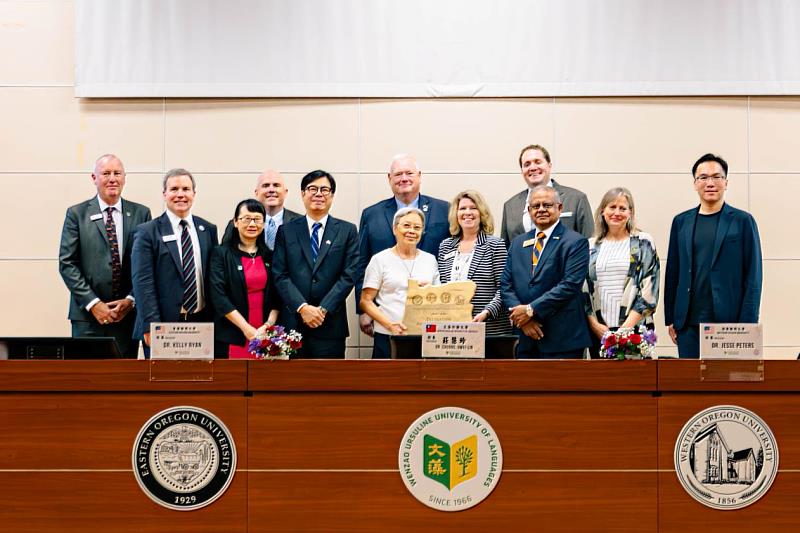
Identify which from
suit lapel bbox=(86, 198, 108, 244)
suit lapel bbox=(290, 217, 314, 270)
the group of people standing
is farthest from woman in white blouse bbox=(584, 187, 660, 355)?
suit lapel bbox=(86, 198, 108, 244)

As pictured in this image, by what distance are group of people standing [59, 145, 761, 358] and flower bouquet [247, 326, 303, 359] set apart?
0.95 meters

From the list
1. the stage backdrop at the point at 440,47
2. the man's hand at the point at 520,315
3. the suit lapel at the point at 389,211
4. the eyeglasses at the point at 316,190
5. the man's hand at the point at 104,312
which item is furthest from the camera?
the stage backdrop at the point at 440,47

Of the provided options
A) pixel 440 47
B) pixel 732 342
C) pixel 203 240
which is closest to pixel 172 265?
pixel 203 240

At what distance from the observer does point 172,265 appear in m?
4.03

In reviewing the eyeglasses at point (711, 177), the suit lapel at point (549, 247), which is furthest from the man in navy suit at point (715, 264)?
the suit lapel at point (549, 247)

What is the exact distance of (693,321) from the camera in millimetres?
4176

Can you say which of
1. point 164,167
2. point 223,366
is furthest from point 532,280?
point 164,167

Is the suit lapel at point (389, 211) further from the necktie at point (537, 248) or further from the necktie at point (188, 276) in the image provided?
the necktie at point (188, 276)

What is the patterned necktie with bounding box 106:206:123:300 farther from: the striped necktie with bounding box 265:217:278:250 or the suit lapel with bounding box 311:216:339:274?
the suit lapel with bounding box 311:216:339:274

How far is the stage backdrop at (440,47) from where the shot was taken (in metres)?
5.34

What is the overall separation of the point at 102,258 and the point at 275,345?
1.92 metres

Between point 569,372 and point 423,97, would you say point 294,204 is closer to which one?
point 423,97

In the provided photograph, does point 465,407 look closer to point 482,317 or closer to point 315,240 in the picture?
point 482,317

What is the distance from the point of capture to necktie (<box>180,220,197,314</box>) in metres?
4.04
